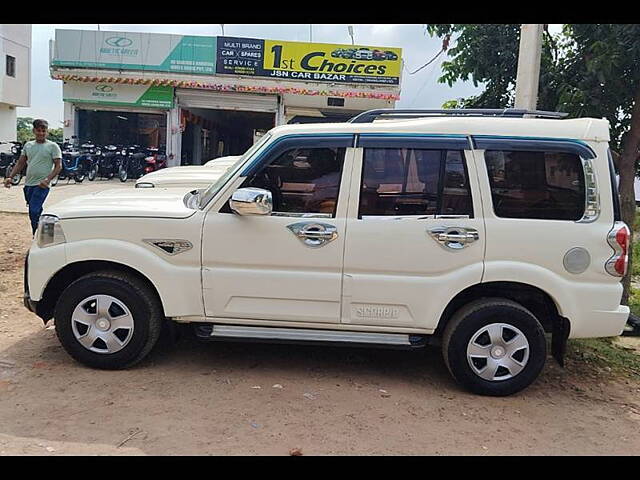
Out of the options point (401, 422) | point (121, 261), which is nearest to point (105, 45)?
point (121, 261)

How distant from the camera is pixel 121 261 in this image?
4.19 meters

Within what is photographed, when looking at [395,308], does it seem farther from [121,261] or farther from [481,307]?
[121,261]

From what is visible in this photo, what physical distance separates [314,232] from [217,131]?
2695 centimetres

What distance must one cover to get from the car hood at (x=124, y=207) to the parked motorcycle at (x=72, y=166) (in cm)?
1527

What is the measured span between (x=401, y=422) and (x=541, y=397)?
4.14 ft

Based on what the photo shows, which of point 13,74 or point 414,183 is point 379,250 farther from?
point 13,74

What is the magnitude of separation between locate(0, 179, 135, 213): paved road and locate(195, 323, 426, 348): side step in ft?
31.0

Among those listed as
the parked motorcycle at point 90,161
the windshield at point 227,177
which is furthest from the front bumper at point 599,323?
the parked motorcycle at point 90,161

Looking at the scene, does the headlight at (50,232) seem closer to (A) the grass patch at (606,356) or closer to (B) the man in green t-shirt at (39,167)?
(B) the man in green t-shirt at (39,167)

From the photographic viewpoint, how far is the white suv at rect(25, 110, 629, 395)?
13.4ft

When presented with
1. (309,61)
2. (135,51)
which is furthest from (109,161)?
(309,61)

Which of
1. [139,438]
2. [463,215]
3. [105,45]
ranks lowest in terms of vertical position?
[139,438]

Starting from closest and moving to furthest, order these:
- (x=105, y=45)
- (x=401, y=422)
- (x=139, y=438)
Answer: (x=139, y=438), (x=401, y=422), (x=105, y=45)

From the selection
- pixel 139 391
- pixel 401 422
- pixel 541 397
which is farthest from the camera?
pixel 541 397
